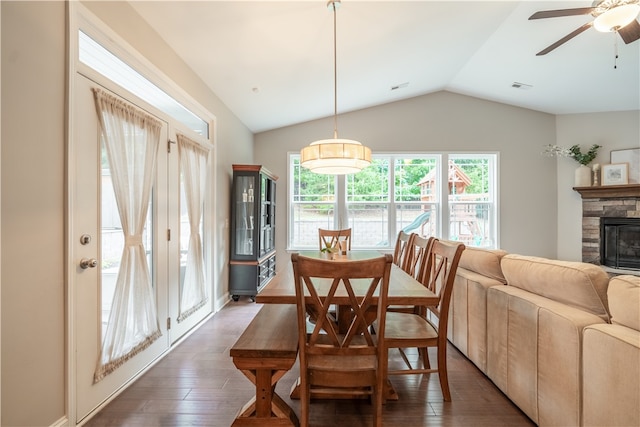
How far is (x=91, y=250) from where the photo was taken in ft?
5.71

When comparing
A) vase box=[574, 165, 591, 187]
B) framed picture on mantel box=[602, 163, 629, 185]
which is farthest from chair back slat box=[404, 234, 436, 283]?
framed picture on mantel box=[602, 163, 629, 185]

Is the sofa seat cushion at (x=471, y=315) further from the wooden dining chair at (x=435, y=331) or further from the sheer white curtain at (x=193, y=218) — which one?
the sheer white curtain at (x=193, y=218)

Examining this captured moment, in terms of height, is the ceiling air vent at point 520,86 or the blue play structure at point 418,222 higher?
the ceiling air vent at point 520,86

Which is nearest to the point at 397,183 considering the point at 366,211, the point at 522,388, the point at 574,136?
the point at 366,211

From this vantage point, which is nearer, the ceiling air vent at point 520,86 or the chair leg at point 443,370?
the chair leg at point 443,370

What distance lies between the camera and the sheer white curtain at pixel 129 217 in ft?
6.09

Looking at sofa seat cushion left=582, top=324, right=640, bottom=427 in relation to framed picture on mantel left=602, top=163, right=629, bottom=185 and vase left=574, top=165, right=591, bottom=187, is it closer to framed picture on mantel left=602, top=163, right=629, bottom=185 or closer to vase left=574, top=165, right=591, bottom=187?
vase left=574, top=165, right=591, bottom=187

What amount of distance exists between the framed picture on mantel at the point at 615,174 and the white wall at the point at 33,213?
285 inches

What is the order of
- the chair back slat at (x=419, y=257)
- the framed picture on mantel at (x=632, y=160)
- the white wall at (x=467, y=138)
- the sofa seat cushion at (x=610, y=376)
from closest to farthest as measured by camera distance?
1. the sofa seat cushion at (x=610, y=376)
2. the chair back slat at (x=419, y=257)
3. the framed picture on mantel at (x=632, y=160)
4. the white wall at (x=467, y=138)

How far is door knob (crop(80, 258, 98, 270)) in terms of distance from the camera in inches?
65.6

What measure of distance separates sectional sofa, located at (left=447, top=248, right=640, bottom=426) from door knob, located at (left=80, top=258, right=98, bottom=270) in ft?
8.39

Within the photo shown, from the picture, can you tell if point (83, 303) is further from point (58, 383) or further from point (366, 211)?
point (366, 211)

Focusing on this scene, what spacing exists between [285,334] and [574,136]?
6.45 meters

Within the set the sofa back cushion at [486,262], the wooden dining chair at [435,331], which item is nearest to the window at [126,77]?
the wooden dining chair at [435,331]
